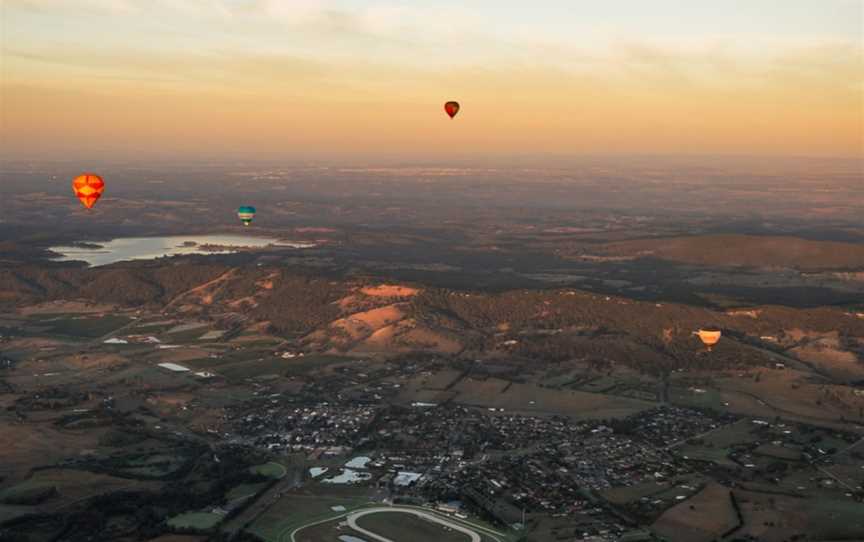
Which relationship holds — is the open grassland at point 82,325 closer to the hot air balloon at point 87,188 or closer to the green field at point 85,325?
the green field at point 85,325

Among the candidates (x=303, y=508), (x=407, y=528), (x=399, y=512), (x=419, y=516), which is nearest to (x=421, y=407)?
(x=303, y=508)

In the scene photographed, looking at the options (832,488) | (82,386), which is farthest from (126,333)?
(832,488)

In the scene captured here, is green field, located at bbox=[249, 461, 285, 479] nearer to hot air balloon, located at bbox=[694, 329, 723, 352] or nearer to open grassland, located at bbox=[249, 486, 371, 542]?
open grassland, located at bbox=[249, 486, 371, 542]

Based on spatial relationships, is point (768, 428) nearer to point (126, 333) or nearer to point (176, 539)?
point (176, 539)

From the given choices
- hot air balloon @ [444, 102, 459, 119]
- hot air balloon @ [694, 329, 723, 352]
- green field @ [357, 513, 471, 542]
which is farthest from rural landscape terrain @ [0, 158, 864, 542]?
hot air balloon @ [444, 102, 459, 119]

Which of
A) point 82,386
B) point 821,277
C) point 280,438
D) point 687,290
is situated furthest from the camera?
point 821,277

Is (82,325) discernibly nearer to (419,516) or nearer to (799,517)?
(419,516)
